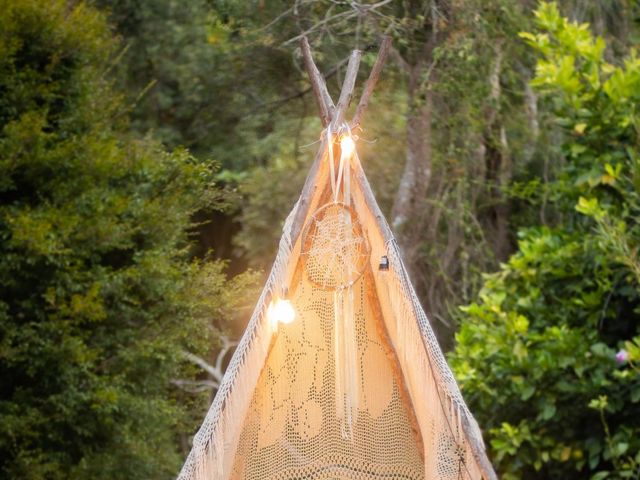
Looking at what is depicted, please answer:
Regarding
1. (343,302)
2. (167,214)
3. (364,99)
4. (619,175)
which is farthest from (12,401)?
(619,175)

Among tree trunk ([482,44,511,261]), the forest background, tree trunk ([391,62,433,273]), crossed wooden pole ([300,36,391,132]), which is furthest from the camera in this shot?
tree trunk ([482,44,511,261])

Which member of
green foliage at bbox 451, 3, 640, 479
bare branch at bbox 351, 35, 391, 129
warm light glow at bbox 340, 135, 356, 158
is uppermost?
bare branch at bbox 351, 35, 391, 129

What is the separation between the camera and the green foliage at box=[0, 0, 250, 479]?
6168mm

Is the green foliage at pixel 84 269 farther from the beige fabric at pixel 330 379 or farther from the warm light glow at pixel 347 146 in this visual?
the warm light glow at pixel 347 146

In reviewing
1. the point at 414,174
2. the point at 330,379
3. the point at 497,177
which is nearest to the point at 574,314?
the point at 330,379

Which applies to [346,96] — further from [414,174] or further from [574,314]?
[414,174]

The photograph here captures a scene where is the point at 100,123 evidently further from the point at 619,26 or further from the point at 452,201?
the point at 619,26

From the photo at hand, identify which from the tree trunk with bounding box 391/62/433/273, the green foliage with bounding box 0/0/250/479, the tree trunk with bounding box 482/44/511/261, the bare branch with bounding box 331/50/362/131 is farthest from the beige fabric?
the tree trunk with bounding box 482/44/511/261

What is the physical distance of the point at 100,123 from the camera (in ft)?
22.5

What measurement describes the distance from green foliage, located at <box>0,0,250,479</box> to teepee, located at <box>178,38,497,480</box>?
1988 millimetres

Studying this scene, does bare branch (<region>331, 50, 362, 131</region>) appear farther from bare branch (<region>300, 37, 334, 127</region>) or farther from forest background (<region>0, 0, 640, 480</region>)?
forest background (<region>0, 0, 640, 480</region>)

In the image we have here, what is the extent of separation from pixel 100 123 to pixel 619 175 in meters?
2.98

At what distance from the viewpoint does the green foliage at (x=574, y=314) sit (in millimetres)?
5539

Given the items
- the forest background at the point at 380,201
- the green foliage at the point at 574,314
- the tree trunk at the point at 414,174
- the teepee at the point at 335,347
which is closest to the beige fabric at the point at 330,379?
the teepee at the point at 335,347
